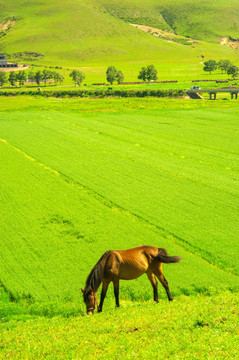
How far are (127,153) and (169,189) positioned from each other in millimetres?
17981

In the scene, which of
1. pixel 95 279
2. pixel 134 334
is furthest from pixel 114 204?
pixel 134 334

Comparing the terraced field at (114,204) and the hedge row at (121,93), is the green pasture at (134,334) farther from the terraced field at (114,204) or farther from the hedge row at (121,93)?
the hedge row at (121,93)

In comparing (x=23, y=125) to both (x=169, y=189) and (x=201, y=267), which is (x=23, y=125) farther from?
(x=201, y=267)

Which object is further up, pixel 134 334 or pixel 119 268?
pixel 119 268

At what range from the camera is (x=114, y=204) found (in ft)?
124

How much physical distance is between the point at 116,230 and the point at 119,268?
1358cm

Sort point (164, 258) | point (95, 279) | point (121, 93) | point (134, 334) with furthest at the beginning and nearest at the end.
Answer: point (121, 93) → point (164, 258) → point (95, 279) → point (134, 334)

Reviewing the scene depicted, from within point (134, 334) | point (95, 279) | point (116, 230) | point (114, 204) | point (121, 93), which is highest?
point (121, 93)

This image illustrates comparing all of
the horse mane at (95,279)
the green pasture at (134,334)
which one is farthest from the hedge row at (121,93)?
the horse mane at (95,279)

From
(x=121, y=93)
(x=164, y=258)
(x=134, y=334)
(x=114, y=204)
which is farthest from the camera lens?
(x=121, y=93)

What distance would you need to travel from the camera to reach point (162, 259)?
18.6 meters

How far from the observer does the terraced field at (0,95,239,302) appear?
25030 mm

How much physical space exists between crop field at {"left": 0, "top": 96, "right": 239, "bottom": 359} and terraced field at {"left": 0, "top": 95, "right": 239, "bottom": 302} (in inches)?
4.3

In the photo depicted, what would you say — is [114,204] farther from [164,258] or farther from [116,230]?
[164,258]
